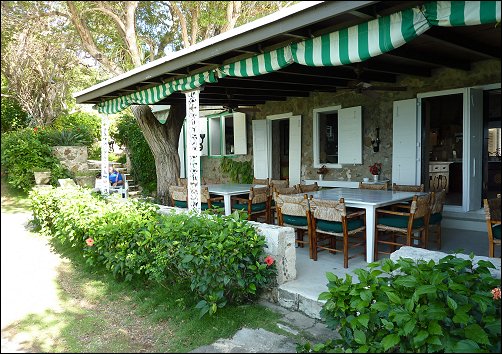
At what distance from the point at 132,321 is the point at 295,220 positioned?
207cm

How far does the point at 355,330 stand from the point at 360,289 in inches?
10.2

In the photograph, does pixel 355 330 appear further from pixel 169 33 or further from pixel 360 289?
pixel 169 33

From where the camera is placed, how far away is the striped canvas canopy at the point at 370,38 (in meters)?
2.47

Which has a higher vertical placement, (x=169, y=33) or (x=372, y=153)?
(x=169, y=33)

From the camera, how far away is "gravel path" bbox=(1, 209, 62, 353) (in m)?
2.12

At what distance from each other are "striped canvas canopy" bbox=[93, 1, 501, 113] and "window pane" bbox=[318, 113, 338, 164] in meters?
3.99

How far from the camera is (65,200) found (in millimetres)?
5766

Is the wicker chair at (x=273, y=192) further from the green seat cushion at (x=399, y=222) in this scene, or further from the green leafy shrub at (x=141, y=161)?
the green leafy shrub at (x=141, y=161)

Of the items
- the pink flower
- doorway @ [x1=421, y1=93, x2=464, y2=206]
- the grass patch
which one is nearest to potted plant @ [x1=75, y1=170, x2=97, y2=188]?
the grass patch

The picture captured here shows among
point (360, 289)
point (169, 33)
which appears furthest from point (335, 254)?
point (169, 33)

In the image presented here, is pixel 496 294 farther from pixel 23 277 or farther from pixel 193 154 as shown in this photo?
pixel 193 154

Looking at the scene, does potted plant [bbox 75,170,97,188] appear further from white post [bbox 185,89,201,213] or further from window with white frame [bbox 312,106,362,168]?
white post [bbox 185,89,201,213]

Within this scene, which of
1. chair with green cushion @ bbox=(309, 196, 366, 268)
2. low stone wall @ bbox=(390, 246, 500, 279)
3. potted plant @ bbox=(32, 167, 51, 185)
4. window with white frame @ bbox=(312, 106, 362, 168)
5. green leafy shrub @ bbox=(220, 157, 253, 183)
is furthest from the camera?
green leafy shrub @ bbox=(220, 157, 253, 183)

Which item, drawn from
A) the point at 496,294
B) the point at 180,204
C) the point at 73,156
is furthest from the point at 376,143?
the point at 73,156
